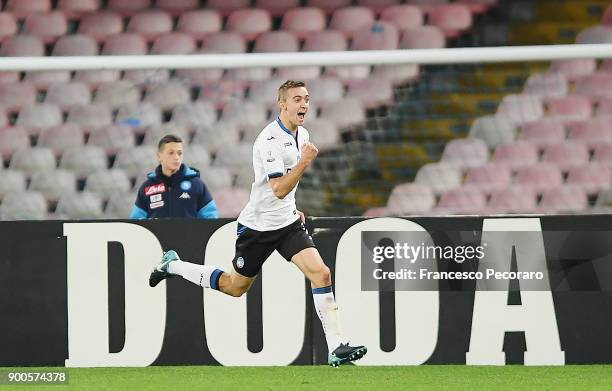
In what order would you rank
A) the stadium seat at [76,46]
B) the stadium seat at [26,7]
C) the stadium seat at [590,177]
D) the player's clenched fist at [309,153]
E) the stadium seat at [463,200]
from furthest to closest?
the stadium seat at [26,7] → the stadium seat at [76,46] → the stadium seat at [463,200] → the stadium seat at [590,177] → the player's clenched fist at [309,153]

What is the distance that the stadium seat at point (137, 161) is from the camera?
8547 millimetres

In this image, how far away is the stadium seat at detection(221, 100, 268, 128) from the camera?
340 inches

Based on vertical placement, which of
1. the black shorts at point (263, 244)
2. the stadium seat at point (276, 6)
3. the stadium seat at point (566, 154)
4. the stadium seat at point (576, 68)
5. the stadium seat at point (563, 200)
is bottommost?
the black shorts at point (263, 244)

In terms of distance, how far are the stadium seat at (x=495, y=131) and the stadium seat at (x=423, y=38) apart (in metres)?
2.68

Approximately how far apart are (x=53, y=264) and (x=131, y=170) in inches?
38.6

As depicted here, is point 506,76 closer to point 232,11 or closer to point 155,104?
point 155,104

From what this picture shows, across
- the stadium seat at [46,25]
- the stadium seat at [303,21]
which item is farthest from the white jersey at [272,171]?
the stadium seat at [46,25]

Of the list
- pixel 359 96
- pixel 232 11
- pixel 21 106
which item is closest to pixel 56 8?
pixel 232 11

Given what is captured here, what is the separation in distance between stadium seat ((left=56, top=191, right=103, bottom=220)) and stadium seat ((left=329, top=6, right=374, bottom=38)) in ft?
11.7

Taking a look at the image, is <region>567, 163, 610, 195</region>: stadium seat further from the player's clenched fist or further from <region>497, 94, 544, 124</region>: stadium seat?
the player's clenched fist

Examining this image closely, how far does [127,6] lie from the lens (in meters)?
11.6

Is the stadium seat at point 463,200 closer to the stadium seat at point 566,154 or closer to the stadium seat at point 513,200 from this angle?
the stadium seat at point 513,200

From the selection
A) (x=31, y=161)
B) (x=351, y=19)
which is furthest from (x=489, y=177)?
(x=351, y=19)

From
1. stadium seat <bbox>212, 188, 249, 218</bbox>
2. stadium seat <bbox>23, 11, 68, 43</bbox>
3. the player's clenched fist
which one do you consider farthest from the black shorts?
stadium seat <bbox>23, 11, 68, 43</bbox>
